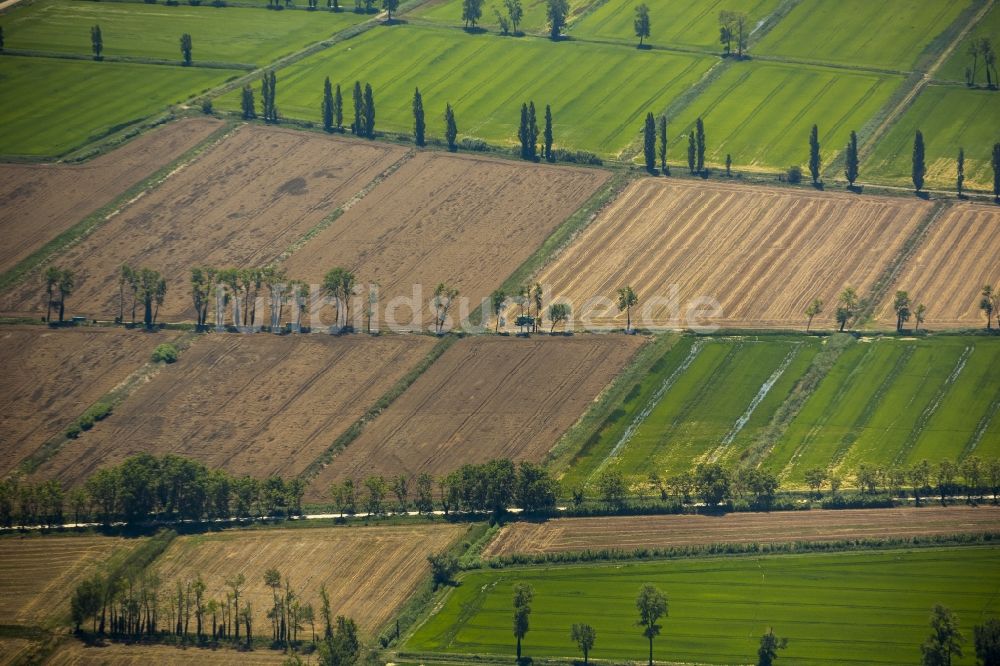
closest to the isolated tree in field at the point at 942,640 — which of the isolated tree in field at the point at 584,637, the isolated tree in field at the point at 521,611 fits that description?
the isolated tree in field at the point at 584,637

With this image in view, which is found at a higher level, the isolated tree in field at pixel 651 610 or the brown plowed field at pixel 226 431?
the brown plowed field at pixel 226 431

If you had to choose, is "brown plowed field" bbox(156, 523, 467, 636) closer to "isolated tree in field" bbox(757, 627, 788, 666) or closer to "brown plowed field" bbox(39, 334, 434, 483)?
"brown plowed field" bbox(39, 334, 434, 483)

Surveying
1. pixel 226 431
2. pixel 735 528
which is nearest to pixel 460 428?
pixel 226 431

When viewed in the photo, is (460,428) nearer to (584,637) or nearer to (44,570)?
(584,637)

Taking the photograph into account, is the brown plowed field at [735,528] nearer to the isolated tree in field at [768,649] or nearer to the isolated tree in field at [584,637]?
the isolated tree in field at [584,637]

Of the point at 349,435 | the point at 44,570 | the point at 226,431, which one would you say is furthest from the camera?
the point at 226,431

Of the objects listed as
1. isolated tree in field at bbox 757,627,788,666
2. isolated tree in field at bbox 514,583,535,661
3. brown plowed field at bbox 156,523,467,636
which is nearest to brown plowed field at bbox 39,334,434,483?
brown plowed field at bbox 156,523,467,636

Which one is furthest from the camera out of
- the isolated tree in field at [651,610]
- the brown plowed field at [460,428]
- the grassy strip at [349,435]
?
the brown plowed field at [460,428]

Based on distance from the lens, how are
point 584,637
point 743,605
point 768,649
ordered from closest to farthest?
point 768,649, point 584,637, point 743,605
